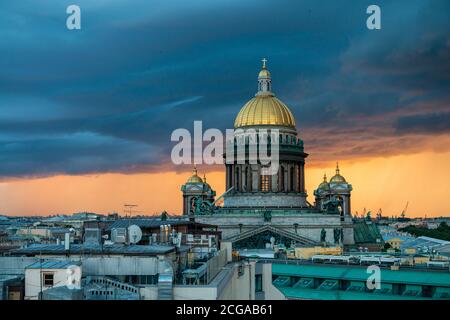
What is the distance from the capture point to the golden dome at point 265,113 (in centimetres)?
9888

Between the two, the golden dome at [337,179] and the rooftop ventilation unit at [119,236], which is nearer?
the rooftop ventilation unit at [119,236]

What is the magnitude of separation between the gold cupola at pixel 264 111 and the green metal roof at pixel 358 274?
1674 inches

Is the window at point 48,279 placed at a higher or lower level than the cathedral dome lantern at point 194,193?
lower

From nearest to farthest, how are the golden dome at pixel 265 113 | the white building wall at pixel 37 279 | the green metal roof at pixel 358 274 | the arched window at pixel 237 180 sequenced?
1. the white building wall at pixel 37 279
2. the green metal roof at pixel 358 274
3. the golden dome at pixel 265 113
4. the arched window at pixel 237 180

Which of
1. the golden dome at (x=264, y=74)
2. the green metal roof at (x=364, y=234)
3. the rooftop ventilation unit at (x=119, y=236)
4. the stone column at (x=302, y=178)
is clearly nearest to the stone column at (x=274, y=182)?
the stone column at (x=302, y=178)

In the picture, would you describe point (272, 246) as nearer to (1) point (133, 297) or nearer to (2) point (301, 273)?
(2) point (301, 273)

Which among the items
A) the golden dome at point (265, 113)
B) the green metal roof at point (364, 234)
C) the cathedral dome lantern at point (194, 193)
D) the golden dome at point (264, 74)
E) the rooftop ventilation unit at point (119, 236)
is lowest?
the green metal roof at point (364, 234)

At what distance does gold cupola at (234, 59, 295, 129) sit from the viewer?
98.9 meters

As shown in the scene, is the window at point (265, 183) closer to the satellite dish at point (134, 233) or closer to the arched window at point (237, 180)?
the arched window at point (237, 180)

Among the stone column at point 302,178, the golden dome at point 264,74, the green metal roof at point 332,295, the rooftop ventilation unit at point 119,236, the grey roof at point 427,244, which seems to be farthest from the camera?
the golden dome at point 264,74

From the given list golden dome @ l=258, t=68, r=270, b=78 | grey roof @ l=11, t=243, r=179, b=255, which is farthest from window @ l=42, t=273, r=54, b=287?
golden dome @ l=258, t=68, r=270, b=78

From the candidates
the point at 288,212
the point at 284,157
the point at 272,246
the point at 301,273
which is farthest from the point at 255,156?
the point at 301,273

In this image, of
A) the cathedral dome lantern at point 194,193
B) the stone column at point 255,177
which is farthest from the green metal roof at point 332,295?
the cathedral dome lantern at point 194,193
